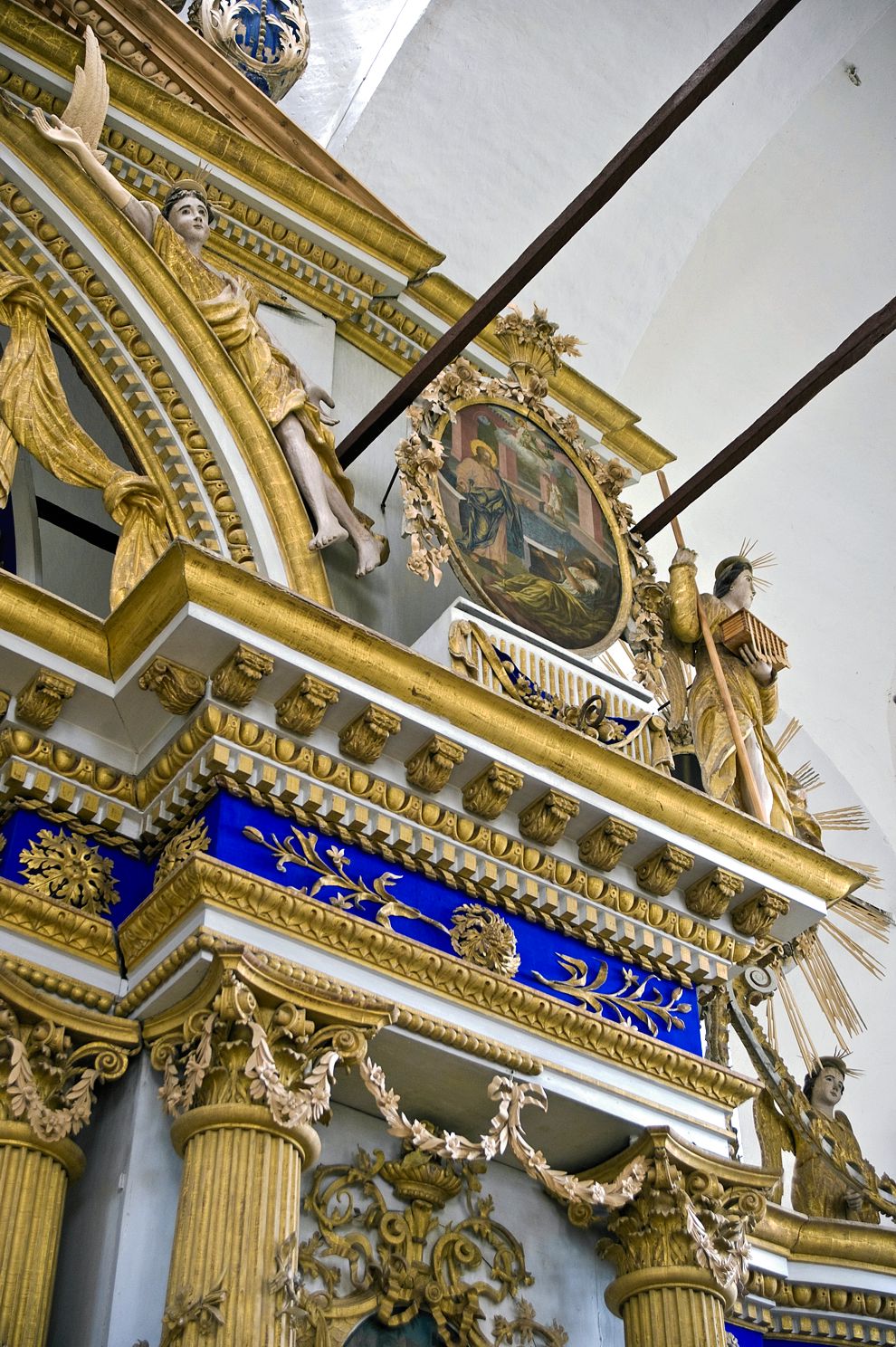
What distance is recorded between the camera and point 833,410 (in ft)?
40.0

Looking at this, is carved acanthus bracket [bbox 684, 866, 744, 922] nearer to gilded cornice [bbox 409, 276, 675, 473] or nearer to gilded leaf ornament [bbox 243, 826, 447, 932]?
gilded leaf ornament [bbox 243, 826, 447, 932]

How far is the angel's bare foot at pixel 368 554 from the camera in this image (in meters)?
6.59

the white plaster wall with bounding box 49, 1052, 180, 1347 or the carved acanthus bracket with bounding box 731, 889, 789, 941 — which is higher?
the carved acanthus bracket with bounding box 731, 889, 789, 941

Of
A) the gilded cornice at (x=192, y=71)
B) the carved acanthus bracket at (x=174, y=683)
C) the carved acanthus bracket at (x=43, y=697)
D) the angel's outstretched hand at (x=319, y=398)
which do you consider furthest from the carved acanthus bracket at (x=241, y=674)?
the gilded cornice at (x=192, y=71)

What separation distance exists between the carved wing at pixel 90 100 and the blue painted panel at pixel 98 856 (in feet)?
8.66

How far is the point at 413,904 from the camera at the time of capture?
581cm

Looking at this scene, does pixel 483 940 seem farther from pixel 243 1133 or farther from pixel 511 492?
pixel 511 492

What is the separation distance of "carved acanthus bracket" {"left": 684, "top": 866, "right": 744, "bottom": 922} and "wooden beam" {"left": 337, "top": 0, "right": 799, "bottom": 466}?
6.75 feet

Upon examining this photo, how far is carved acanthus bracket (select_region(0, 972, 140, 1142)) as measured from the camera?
506 cm

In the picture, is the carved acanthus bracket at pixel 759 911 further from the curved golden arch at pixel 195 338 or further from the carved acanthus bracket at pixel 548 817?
the curved golden arch at pixel 195 338

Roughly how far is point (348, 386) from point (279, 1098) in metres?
3.54

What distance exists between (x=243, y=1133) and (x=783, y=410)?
395cm

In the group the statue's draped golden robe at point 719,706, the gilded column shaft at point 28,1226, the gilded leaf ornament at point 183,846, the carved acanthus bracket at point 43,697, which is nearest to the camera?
the gilded column shaft at point 28,1226

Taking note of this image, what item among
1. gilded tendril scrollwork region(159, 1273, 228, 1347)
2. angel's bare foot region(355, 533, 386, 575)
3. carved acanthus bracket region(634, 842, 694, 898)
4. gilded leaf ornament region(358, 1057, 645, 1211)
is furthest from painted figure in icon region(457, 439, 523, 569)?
gilded tendril scrollwork region(159, 1273, 228, 1347)
